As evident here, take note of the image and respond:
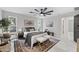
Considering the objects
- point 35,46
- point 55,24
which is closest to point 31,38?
point 35,46

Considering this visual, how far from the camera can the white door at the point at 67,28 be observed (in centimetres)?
212

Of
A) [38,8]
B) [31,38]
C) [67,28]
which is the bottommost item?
[31,38]

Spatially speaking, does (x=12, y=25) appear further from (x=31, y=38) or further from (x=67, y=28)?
(x=67, y=28)

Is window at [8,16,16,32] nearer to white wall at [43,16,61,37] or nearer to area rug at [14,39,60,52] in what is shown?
area rug at [14,39,60,52]

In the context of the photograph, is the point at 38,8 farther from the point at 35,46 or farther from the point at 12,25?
the point at 35,46

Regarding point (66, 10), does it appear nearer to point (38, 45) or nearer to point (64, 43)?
point (64, 43)

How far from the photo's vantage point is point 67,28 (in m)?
2.17

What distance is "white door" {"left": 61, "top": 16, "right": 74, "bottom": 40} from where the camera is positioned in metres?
2.12

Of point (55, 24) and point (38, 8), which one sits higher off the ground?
point (38, 8)

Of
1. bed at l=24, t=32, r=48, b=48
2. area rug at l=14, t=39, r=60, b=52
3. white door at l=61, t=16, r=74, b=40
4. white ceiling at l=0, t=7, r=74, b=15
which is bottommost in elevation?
area rug at l=14, t=39, r=60, b=52

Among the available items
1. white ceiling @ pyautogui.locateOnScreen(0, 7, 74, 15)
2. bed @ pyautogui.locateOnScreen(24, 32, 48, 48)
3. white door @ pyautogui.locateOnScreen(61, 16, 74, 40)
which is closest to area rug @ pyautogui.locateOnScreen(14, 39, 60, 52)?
bed @ pyautogui.locateOnScreen(24, 32, 48, 48)
